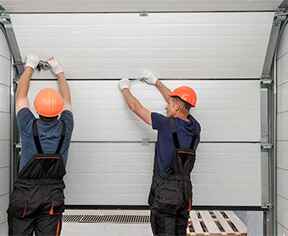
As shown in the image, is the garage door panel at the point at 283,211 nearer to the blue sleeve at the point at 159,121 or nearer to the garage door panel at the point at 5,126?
the blue sleeve at the point at 159,121

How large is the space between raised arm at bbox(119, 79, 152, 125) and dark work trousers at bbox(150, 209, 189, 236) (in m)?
0.81

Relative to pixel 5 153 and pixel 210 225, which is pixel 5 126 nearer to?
pixel 5 153

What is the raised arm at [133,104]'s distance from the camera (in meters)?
3.42

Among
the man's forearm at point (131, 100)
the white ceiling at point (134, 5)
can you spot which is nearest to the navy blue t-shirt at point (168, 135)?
the man's forearm at point (131, 100)

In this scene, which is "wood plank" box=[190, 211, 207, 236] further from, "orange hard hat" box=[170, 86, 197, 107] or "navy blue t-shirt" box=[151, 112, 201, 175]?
"orange hard hat" box=[170, 86, 197, 107]

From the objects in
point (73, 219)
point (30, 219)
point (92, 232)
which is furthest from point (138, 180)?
point (73, 219)

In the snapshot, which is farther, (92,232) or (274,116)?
(92,232)

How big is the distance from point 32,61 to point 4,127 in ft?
2.17

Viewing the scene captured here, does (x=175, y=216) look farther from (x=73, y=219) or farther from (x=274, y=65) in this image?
(x=73, y=219)

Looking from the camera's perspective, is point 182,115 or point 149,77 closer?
point 182,115

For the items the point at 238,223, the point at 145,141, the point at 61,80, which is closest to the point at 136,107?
the point at 145,141

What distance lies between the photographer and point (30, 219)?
3104 mm

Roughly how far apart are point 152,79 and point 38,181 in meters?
1.35

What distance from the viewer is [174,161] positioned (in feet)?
10.7
